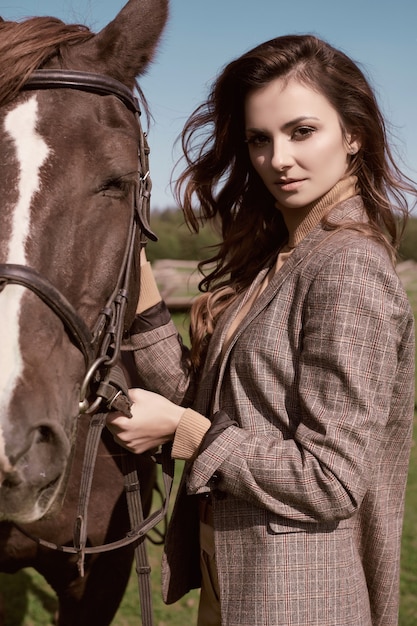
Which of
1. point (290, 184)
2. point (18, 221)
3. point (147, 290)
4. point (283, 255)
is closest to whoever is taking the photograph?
point (18, 221)

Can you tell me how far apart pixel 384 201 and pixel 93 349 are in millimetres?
980

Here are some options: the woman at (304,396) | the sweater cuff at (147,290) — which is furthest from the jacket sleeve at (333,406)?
the sweater cuff at (147,290)

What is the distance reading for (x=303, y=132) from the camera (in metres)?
1.94

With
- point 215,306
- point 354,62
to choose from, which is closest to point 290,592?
point 215,306

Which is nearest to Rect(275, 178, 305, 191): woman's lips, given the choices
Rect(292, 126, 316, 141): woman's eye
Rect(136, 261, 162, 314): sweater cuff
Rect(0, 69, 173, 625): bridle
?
Rect(292, 126, 316, 141): woman's eye

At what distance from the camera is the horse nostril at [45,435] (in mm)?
1531

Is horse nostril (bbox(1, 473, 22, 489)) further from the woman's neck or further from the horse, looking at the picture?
the woman's neck

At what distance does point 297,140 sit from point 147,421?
896 mm

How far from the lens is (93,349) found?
179 centimetres

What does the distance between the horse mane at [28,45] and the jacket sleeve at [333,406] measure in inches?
36.1

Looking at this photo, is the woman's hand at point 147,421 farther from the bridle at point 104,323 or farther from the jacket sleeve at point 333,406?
the jacket sleeve at point 333,406

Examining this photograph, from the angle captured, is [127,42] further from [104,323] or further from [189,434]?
[189,434]

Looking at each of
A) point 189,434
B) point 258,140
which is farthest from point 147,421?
point 258,140

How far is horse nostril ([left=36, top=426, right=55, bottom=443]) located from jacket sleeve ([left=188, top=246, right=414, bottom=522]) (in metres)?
0.45
